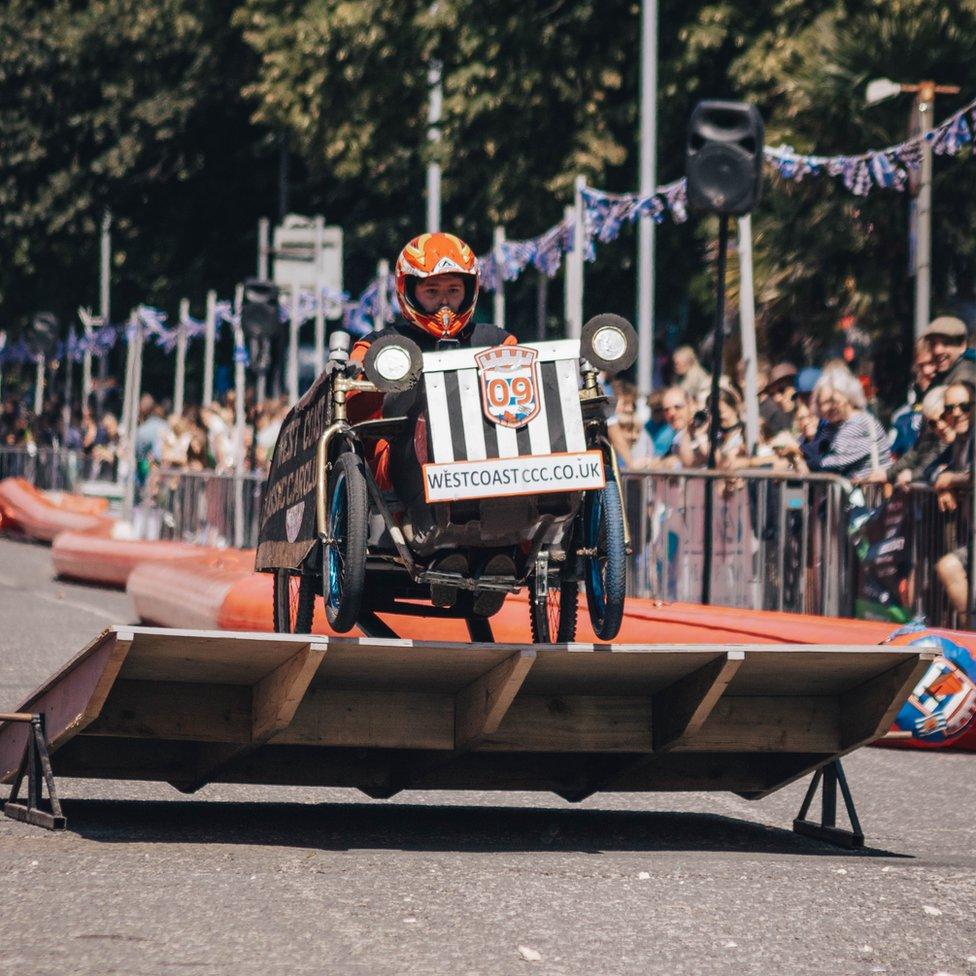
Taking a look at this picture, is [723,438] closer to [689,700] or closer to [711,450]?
[711,450]

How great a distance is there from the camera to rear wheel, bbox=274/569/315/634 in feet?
34.0

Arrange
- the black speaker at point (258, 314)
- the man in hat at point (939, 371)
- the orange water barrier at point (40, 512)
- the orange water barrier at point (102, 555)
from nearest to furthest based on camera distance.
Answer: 1. the man in hat at point (939, 371)
2. the orange water barrier at point (102, 555)
3. the black speaker at point (258, 314)
4. the orange water barrier at point (40, 512)

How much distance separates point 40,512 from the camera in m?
31.2

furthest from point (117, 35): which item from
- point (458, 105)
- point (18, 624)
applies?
point (18, 624)

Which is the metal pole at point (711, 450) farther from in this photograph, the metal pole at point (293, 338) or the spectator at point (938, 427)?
the metal pole at point (293, 338)

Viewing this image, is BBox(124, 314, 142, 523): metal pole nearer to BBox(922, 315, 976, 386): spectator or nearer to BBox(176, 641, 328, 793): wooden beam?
BBox(922, 315, 976, 386): spectator

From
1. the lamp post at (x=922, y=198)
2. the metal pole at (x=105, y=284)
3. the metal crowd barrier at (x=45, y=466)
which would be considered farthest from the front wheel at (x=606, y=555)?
the metal pole at (x=105, y=284)

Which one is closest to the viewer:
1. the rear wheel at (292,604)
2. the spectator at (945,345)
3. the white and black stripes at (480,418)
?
the white and black stripes at (480,418)

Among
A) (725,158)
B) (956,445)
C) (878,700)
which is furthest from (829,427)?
(878,700)

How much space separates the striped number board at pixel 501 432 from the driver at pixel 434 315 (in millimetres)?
581

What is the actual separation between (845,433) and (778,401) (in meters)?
2.19

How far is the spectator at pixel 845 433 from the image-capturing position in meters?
14.7

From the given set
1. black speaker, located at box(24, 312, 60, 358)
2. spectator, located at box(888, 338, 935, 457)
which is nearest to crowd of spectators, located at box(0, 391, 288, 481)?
black speaker, located at box(24, 312, 60, 358)

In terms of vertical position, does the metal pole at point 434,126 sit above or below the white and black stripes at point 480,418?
above
